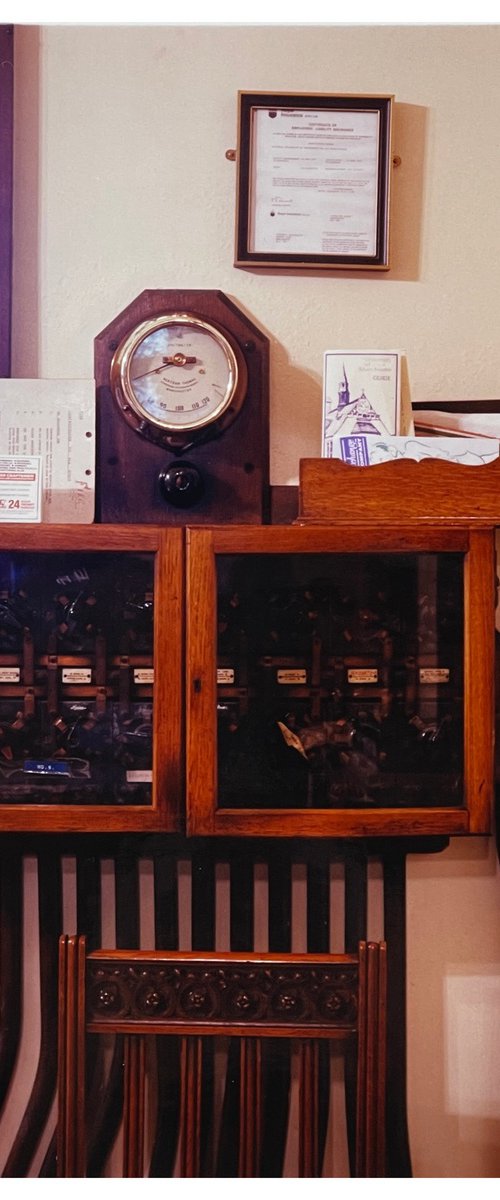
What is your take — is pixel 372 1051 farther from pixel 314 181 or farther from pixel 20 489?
pixel 314 181

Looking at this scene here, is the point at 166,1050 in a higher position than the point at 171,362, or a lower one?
lower

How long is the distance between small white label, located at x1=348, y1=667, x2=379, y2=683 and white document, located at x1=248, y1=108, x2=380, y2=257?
3.02ft

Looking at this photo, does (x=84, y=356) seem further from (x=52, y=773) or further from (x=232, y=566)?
(x=52, y=773)

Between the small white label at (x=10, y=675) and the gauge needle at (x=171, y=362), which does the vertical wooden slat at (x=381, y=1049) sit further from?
the gauge needle at (x=171, y=362)

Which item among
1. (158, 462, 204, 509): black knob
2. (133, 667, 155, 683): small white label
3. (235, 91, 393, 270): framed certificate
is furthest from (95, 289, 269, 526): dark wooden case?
(133, 667, 155, 683): small white label

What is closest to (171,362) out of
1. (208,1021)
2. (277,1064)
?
(208,1021)

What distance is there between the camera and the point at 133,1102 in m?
1.68

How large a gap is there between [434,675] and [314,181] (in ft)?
3.65

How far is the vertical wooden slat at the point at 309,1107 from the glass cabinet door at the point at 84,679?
0.52m

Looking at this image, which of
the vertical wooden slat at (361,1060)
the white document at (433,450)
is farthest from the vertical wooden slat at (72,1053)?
the white document at (433,450)

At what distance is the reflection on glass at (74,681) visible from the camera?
1.68m

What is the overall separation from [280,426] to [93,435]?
42 centimetres

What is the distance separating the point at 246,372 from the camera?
1917mm
